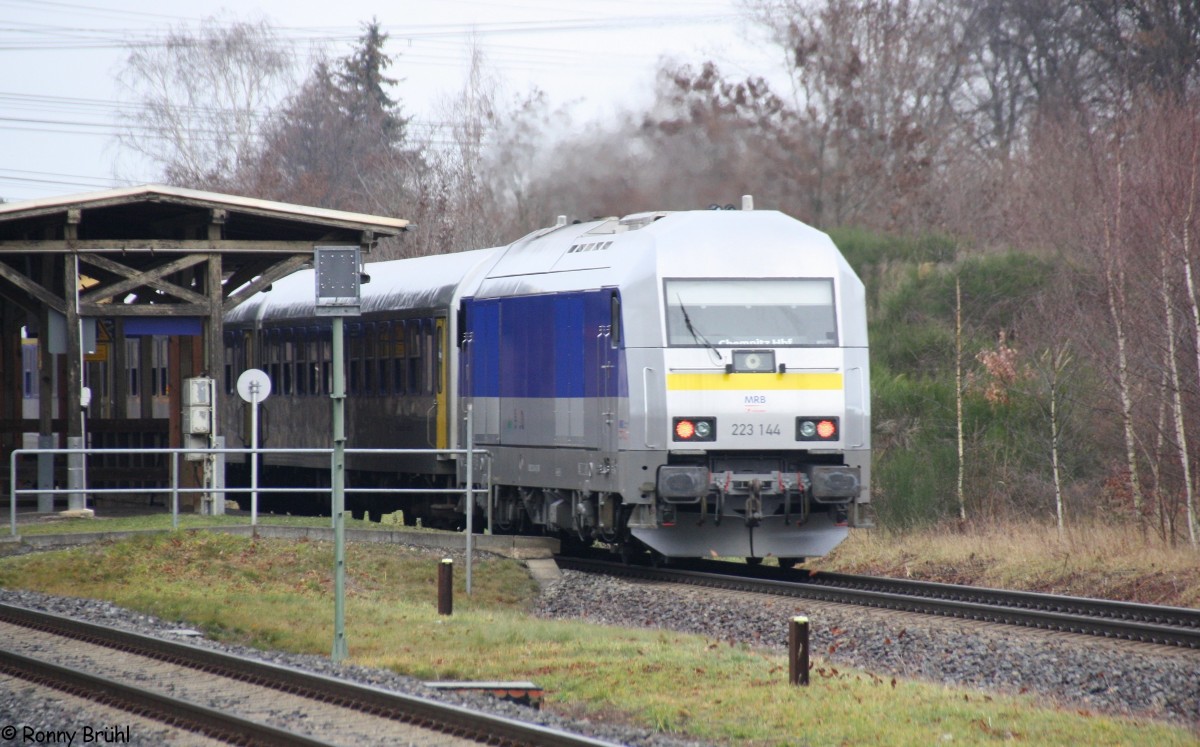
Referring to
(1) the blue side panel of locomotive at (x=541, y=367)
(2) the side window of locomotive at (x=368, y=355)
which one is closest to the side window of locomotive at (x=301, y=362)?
(2) the side window of locomotive at (x=368, y=355)

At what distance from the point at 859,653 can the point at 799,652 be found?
210cm

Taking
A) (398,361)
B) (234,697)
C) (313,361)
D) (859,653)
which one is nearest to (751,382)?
(859,653)

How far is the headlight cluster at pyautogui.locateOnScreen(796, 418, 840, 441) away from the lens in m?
16.3

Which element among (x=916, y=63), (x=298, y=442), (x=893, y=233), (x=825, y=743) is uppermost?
(x=916, y=63)

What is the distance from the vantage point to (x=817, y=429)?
53.6ft

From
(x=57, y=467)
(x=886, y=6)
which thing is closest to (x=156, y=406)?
(x=57, y=467)

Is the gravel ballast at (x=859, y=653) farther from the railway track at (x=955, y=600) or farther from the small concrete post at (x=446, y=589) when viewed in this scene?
the small concrete post at (x=446, y=589)

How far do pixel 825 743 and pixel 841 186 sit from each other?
29.2 metres

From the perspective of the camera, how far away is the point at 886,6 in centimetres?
3825

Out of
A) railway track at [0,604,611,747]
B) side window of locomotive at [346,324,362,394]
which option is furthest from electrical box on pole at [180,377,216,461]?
railway track at [0,604,611,747]

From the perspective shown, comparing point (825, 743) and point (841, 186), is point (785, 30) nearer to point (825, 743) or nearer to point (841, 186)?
point (841, 186)

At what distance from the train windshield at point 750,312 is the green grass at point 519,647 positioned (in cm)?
342

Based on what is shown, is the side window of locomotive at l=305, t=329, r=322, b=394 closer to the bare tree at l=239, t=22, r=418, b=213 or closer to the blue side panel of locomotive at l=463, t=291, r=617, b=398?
the blue side panel of locomotive at l=463, t=291, r=617, b=398

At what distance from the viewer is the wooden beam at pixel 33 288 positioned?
2023 cm
